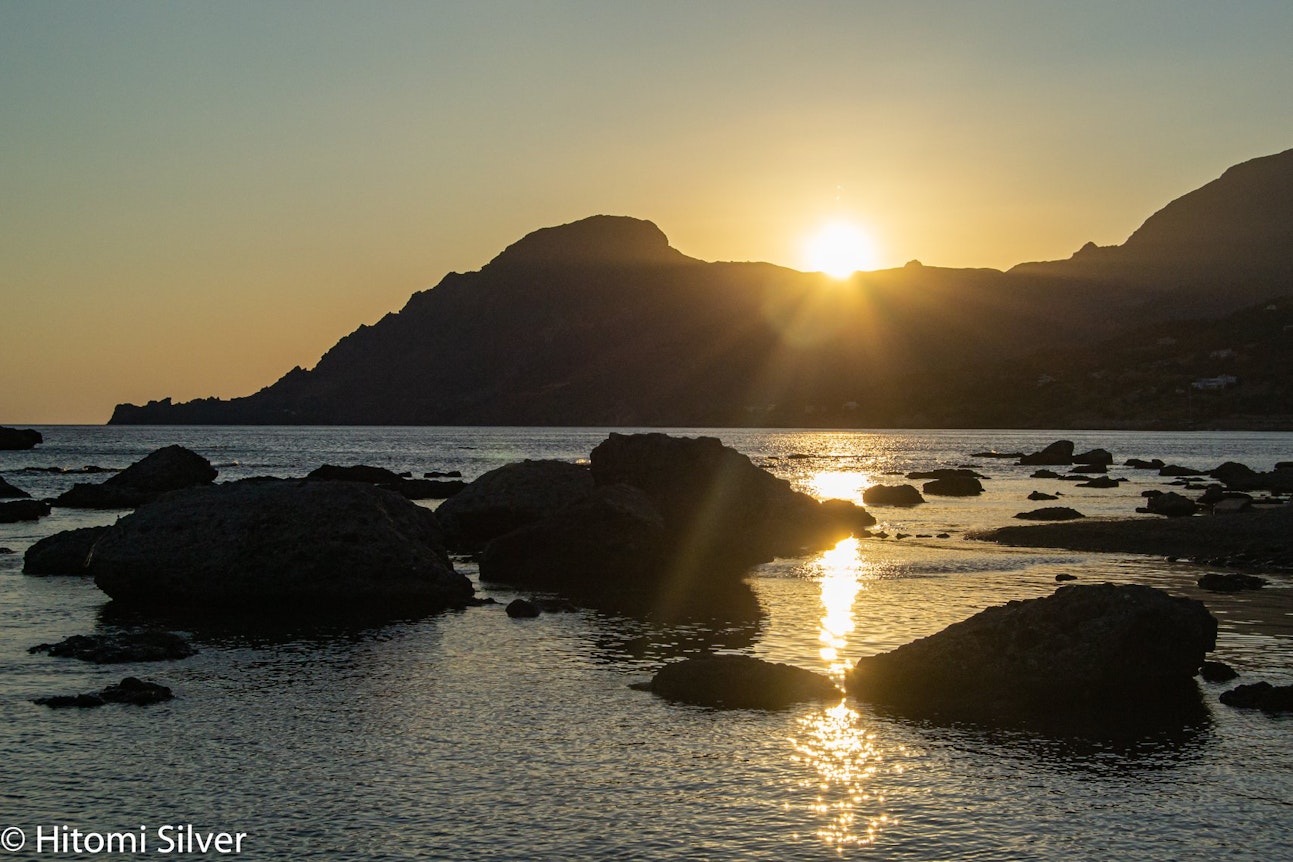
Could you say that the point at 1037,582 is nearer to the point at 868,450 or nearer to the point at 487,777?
the point at 487,777

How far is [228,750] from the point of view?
16.4 m

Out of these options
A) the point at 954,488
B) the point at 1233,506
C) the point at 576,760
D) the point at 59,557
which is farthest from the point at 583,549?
the point at 954,488

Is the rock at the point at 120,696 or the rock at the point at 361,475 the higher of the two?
the rock at the point at 361,475

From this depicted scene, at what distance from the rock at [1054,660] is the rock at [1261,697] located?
0.90m

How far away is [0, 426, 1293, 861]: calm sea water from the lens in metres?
13.1

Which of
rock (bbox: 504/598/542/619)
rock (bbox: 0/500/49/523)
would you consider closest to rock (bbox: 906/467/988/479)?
rock (bbox: 0/500/49/523)

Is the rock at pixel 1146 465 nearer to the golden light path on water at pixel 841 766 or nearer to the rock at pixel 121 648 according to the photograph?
the golden light path on water at pixel 841 766

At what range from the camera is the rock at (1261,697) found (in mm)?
18938

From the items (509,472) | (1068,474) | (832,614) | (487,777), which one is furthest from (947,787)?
(1068,474)

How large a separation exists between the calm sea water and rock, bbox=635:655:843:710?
0.64 meters

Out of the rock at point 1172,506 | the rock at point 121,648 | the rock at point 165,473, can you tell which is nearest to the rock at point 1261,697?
the rock at point 121,648

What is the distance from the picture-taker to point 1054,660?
20.1 metres

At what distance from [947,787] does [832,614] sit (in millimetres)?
13605

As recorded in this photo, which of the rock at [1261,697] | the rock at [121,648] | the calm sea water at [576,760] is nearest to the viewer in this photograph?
the calm sea water at [576,760]
